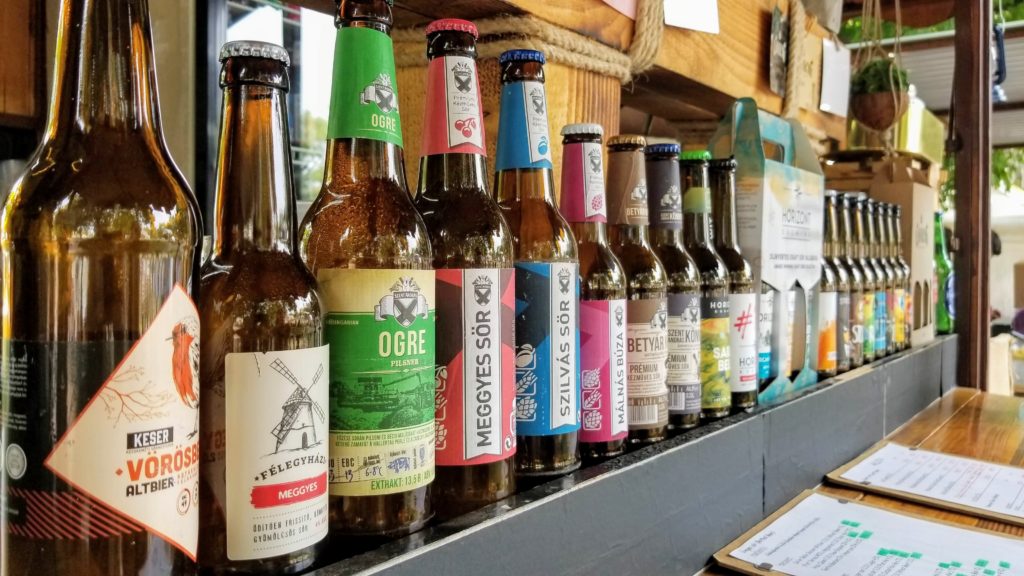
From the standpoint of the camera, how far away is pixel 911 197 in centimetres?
176

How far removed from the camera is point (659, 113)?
137 centimetres

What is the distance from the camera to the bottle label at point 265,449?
42 cm

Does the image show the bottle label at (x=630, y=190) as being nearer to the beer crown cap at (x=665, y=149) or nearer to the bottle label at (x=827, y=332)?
the beer crown cap at (x=665, y=149)

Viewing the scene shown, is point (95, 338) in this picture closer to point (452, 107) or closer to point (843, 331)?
point (452, 107)

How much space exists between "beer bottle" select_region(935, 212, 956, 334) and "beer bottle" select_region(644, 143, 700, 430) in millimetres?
1618

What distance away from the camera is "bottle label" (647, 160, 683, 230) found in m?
0.81

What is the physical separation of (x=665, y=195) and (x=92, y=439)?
2.01 ft

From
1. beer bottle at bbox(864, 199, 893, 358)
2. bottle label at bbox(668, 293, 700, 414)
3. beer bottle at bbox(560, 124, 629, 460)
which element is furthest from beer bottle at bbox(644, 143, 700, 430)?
beer bottle at bbox(864, 199, 893, 358)

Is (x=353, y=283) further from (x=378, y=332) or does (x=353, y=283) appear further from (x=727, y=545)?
(x=727, y=545)

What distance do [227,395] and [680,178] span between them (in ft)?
2.01

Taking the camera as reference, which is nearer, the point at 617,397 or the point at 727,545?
the point at 617,397

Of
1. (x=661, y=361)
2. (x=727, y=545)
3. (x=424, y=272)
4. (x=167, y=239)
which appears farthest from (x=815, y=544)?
(x=167, y=239)

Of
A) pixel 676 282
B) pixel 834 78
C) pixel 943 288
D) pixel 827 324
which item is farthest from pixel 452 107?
pixel 943 288

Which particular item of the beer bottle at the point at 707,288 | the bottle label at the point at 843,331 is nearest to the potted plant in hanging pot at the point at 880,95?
the bottle label at the point at 843,331
